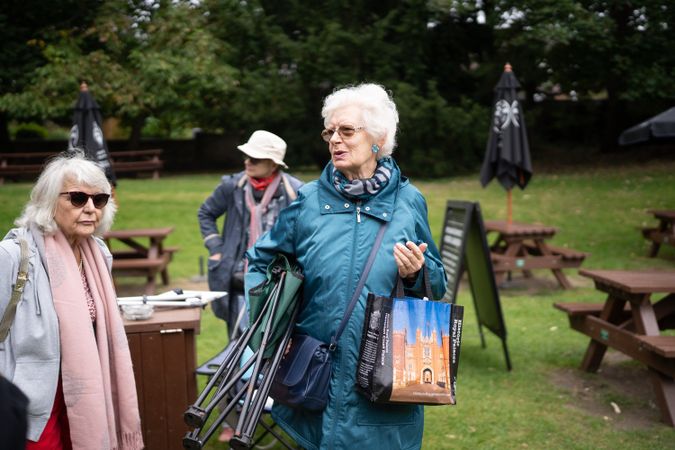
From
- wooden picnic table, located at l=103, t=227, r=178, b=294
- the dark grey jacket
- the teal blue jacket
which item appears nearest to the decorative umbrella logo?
wooden picnic table, located at l=103, t=227, r=178, b=294

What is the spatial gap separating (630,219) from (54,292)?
14656mm

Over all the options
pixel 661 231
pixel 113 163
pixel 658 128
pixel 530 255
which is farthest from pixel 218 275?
pixel 113 163

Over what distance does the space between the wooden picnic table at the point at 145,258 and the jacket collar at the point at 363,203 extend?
7.25 meters

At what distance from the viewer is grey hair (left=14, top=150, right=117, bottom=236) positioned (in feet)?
10.5

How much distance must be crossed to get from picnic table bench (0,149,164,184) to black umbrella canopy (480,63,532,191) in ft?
37.4

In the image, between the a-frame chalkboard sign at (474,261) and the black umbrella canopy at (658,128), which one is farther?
the black umbrella canopy at (658,128)

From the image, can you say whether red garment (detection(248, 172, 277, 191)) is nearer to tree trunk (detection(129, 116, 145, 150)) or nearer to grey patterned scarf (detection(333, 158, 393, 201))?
grey patterned scarf (detection(333, 158, 393, 201))

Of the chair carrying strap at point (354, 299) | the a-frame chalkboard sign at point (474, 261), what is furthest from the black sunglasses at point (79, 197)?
the a-frame chalkboard sign at point (474, 261)

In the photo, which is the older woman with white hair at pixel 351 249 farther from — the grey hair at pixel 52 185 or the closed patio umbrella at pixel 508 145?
the closed patio umbrella at pixel 508 145

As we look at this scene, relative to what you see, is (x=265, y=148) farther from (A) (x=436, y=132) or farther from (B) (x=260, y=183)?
(A) (x=436, y=132)

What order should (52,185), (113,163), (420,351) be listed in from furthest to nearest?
1. (113,163)
2. (52,185)
3. (420,351)

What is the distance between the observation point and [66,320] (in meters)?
3.09

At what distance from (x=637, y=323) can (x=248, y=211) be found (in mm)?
2991

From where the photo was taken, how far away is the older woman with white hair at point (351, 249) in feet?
9.58
